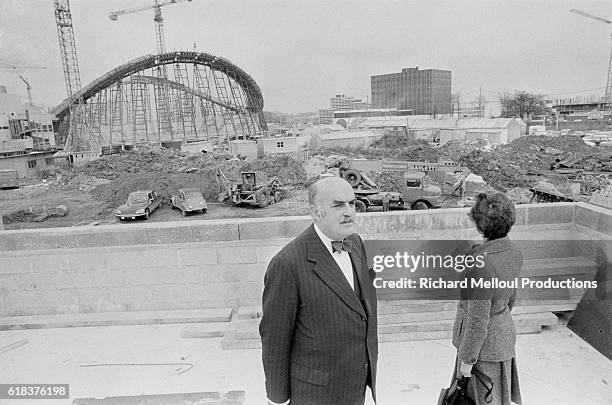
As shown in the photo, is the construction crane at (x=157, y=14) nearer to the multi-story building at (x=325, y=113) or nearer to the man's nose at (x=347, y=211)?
the multi-story building at (x=325, y=113)

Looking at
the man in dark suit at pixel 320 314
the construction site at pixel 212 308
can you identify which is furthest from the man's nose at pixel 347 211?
the construction site at pixel 212 308

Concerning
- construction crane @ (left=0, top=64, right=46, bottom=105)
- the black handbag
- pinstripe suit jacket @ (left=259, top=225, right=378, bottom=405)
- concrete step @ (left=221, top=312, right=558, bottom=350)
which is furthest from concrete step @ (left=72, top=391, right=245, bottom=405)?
construction crane @ (left=0, top=64, right=46, bottom=105)

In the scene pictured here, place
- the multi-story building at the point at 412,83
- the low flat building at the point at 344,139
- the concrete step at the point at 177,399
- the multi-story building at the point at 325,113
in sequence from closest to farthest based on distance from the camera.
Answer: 1. the concrete step at the point at 177,399
2. the multi-story building at the point at 412,83
3. the multi-story building at the point at 325,113
4. the low flat building at the point at 344,139

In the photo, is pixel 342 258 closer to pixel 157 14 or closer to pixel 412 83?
pixel 412 83

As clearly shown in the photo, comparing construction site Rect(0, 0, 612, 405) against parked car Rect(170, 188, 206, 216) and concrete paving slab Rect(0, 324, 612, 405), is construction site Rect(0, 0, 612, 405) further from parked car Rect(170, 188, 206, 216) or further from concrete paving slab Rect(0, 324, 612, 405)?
parked car Rect(170, 188, 206, 216)

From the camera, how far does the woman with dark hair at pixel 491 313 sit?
113cm

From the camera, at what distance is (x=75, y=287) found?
2436 millimetres

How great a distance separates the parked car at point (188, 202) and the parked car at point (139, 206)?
387mm

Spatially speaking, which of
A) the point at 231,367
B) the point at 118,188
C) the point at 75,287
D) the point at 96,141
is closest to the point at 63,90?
the point at 75,287

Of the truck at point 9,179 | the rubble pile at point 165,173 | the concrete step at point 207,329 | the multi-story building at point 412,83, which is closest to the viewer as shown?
the concrete step at point 207,329

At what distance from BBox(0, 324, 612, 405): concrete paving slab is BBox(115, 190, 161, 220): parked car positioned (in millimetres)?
6273

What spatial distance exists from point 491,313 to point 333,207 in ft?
1.96

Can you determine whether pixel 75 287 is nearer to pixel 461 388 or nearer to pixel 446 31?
pixel 461 388

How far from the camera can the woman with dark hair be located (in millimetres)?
1135
